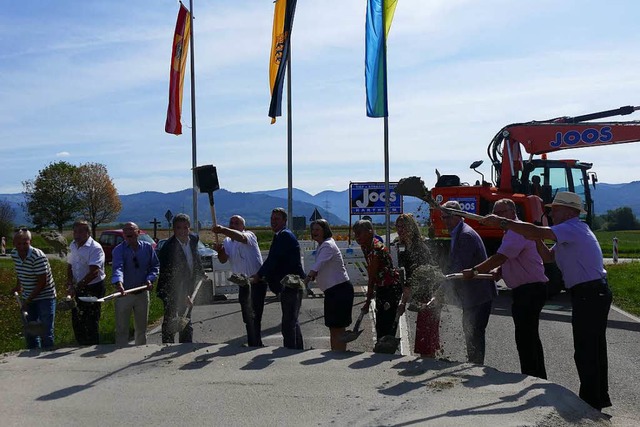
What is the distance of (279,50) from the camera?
18.7 meters

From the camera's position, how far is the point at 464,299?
800 cm

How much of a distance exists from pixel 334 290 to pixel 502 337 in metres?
3.88

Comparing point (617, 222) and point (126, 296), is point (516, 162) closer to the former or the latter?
point (126, 296)

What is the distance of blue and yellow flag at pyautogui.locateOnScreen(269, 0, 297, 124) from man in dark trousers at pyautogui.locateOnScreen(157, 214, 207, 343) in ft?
31.2

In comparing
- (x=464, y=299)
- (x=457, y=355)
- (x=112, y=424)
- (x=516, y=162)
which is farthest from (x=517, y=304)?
(x=516, y=162)

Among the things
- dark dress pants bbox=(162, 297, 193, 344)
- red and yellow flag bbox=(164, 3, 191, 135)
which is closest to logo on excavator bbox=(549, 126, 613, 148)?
red and yellow flag bbox=(164, 3, 191, 135)

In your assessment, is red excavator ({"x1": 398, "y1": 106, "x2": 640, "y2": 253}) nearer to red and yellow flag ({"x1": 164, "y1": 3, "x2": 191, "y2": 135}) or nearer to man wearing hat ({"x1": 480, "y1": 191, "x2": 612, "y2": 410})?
red and yellow flag ({"x1": 164, "y1": 3, "x2": 191, "y2": 135})

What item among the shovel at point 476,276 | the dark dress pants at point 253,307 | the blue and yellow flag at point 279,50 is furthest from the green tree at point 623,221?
the shovel at point 476,276

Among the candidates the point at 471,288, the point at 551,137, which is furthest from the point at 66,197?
the point at 471,288

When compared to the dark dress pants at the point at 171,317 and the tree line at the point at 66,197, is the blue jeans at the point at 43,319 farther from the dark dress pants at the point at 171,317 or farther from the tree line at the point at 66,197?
the tree line at the point at 66,197

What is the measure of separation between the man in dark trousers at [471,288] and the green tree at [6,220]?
185 feet

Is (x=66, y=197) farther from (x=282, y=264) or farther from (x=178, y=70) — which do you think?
(x=282, y=264)

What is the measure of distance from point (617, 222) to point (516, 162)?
82.3 meters

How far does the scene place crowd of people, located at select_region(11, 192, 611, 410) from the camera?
6824 mm
